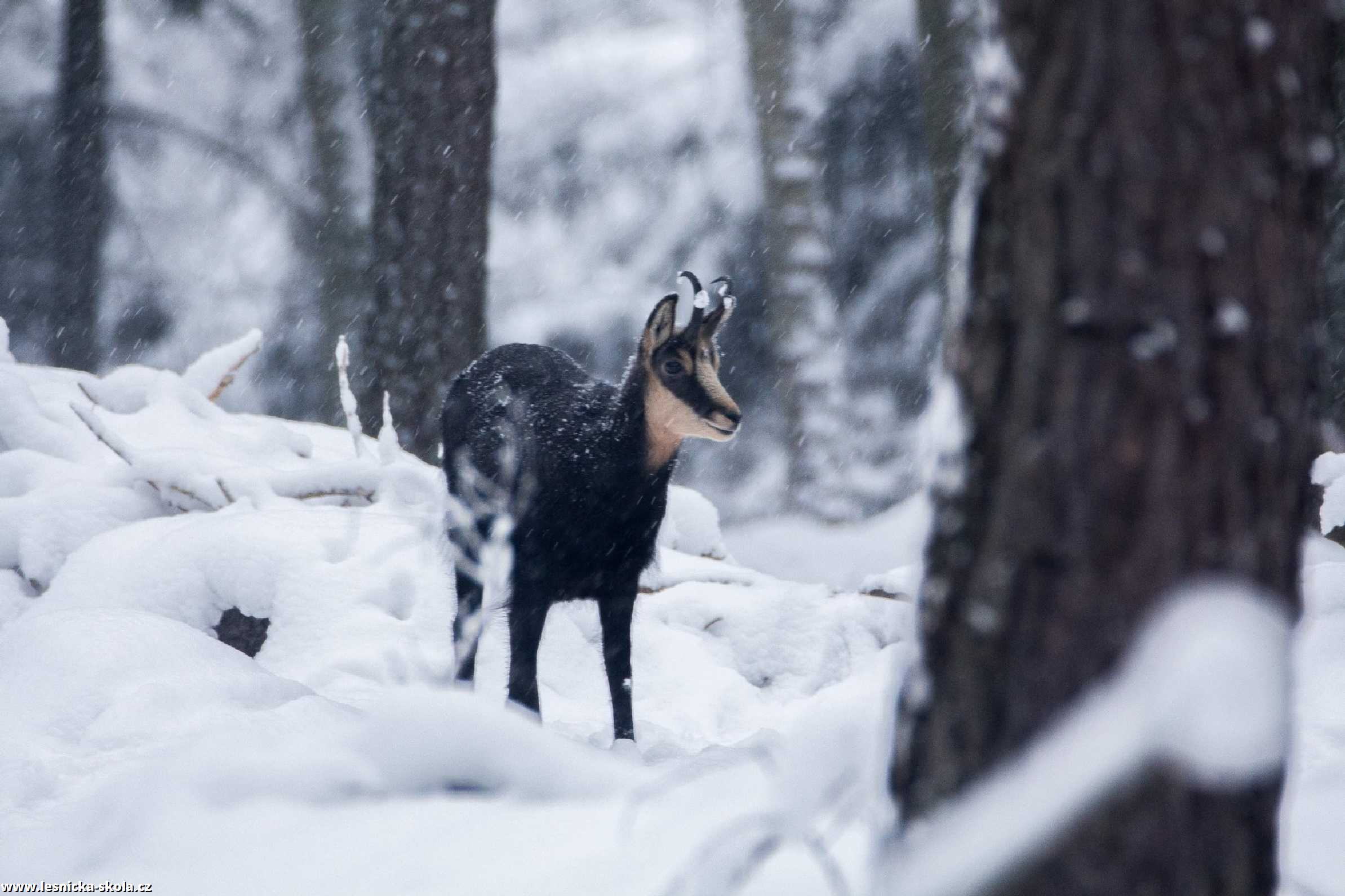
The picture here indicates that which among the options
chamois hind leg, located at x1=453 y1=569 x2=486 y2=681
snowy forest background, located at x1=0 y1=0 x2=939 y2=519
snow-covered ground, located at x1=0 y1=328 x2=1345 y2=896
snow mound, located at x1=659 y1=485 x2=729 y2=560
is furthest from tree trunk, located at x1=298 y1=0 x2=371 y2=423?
chamois hind leg, located at x1=453 y1=569 x2=486 y2=681

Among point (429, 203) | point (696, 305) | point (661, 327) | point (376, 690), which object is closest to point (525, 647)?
point (376, 690)

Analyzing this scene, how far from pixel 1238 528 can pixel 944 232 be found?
708cm

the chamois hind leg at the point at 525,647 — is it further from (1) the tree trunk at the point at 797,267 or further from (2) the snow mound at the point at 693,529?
(1) the tree trunk at the point at 797,267

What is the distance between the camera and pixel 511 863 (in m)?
1.76

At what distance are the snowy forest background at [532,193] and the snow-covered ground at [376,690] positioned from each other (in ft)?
14.5

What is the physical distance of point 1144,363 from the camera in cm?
126

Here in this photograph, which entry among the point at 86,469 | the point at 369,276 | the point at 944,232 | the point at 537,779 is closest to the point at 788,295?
the point at 944,232

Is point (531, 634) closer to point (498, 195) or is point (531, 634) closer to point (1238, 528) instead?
point (1238, 528)

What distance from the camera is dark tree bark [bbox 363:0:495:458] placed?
672cm

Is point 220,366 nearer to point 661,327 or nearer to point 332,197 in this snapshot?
point 661,327

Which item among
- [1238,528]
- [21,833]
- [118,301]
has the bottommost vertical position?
[118,301]

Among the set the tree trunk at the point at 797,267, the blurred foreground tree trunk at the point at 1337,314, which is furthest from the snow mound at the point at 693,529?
the blurred foreground tree trunk at the point at 1337,314

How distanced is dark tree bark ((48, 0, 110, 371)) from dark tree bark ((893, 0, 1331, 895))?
41.4 ft

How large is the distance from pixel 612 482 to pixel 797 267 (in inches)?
198
